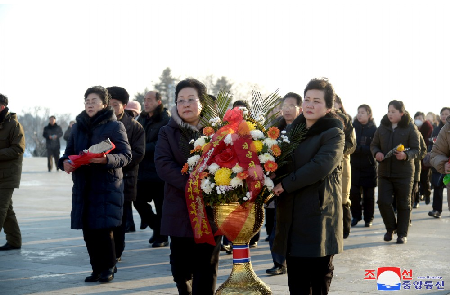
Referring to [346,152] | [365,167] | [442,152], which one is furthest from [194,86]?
[365,167]

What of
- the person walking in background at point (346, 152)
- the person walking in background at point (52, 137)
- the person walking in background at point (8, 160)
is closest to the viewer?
the person walking in background at point (8, 160)

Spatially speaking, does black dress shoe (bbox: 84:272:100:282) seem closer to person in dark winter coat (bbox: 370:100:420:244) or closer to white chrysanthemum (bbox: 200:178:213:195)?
white chrysanthemum (bbox: 200:178:213:195)

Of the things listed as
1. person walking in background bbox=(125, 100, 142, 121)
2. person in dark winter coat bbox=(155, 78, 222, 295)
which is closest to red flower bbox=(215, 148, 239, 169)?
person in dark winter coat bbox=(155, 78, 222, 295)

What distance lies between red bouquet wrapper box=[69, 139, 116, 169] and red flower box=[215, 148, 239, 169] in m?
2.11

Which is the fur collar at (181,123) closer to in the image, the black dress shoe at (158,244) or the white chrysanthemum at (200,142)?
the white chrysanthemum at (200,142)

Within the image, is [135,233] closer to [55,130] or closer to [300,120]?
[300,120]

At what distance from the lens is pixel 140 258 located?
819cm

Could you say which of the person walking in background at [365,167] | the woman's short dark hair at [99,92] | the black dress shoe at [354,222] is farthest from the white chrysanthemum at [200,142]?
the black dress shoe at [354,222]

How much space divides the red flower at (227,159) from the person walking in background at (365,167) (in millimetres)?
7377

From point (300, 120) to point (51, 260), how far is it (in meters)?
4.58

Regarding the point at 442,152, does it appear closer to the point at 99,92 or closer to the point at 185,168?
the point at 185,168

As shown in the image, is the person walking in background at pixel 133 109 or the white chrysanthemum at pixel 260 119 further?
the person walking in background at pixel 133 109

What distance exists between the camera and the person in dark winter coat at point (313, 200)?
4.60m
